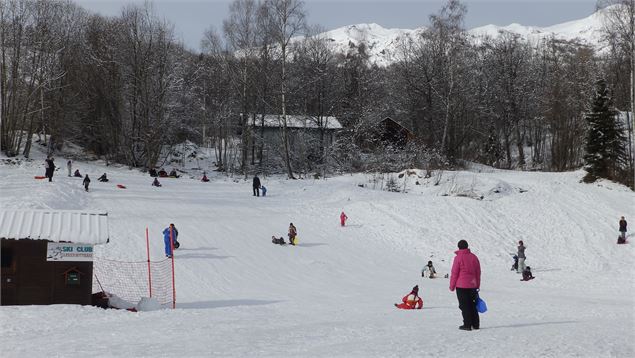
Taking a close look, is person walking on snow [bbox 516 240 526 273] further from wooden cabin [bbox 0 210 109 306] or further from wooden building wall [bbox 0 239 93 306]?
wooden building wall [bbox 0 239 93 306]

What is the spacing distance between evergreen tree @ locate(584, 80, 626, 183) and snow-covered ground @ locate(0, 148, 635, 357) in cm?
151

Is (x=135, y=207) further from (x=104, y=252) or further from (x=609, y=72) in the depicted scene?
(x=609, y=72)

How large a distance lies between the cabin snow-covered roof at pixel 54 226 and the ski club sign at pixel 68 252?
0.72 ft

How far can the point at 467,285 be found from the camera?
363 inches

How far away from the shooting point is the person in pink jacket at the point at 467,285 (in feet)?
30.2

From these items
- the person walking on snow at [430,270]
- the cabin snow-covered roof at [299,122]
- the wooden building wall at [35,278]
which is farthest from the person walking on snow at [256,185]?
the wooden building wall at [35,278]

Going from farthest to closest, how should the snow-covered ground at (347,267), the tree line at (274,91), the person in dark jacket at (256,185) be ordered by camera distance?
the tree line at (274,91) → the person in dark jacket at (256,185) → the snow-covered ground at (347,267)

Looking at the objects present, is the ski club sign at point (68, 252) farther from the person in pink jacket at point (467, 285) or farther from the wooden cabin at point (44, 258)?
the person in pink jacket at point (467, 285)

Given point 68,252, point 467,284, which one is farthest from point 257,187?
point 467,284

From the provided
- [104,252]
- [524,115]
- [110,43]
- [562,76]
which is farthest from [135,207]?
[562,76]

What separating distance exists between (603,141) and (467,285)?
32.3 m

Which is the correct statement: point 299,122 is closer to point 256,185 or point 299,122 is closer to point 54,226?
point 256,185

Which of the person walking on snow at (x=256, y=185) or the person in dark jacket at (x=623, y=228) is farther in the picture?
the person walking on snow at (x=256, y=185)

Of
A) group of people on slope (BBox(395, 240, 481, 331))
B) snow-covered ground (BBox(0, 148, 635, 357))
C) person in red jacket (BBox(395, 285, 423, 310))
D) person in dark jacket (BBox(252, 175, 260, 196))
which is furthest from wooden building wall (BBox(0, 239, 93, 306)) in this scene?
person in dark jacket (BBox(252, 175, 260, 196))
